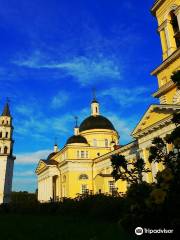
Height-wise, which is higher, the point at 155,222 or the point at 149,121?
the point at 149,121

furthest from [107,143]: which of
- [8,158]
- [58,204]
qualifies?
[58,204]

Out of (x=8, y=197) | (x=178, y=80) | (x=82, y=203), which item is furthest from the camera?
(x=8, y=197)

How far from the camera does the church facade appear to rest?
68.4 meters

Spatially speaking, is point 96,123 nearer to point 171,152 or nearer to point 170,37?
point 170,37

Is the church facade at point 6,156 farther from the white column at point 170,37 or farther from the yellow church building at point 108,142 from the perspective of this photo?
the white column at point 170,37

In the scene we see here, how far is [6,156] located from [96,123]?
79.7 ft

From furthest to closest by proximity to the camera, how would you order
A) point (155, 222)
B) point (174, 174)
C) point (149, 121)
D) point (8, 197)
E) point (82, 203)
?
point (8, 197) → point (149, 121) → point (82, 203) → point (174, 174) → point (155, 222)

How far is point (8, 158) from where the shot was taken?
70750 mm

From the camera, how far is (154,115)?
3017cm

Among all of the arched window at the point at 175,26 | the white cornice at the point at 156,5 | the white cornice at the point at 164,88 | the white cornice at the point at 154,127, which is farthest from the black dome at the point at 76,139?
the arched window at the point at 175,26

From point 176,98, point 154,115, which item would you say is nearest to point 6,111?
point 154,115

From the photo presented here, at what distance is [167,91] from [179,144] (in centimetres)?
2199

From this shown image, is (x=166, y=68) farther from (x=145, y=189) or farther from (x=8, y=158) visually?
(x=8, y=158)

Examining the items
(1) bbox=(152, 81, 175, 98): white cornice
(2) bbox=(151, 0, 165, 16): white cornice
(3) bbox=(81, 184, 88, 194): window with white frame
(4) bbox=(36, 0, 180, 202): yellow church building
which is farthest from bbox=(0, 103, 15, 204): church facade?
(2) bbox=(151, 0, 165, 16): white cornice
